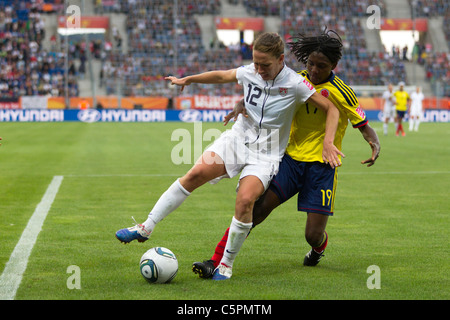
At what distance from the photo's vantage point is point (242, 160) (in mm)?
5785

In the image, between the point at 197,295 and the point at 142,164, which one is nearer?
the point at 197,295

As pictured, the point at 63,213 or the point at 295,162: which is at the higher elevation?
the point at 295,162

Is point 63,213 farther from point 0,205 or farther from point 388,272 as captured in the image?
point 388,272

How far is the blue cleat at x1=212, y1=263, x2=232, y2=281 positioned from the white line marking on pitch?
59.6 inches

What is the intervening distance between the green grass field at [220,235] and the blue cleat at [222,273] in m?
0.07

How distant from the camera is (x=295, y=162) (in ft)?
19.9

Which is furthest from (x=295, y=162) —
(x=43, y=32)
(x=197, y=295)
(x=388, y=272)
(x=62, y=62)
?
(x=43, y=32)

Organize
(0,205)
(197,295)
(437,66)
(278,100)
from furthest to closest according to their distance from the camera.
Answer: (437,66), (0,205), (278,100), (197,295)

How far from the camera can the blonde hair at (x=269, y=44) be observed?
544cm

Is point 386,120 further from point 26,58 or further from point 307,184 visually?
point 26,58

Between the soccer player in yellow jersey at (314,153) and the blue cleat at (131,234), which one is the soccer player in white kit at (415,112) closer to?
the soccer player in yellow jersey at (314,153)

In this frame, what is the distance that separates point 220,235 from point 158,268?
7.35 ft

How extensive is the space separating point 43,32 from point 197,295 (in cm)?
4392

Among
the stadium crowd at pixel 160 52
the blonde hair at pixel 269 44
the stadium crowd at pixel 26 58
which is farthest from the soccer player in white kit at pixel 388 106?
the blonde hair at pixel 269 44
